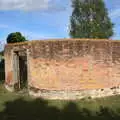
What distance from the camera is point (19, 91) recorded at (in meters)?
17.7

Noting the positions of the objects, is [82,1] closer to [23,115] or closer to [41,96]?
[41,96]

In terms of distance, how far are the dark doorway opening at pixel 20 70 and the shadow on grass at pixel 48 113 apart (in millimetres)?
3082

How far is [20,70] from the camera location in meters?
18.8

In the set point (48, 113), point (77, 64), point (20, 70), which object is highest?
Answer: point (77, 64)

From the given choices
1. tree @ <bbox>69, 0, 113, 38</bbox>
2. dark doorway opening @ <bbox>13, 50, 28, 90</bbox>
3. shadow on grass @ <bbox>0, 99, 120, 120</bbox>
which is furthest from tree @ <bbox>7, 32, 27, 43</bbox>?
shadow on grass @ <bbox>0, 99, 120, 120</bbox>

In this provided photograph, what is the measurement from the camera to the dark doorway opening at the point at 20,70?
1811cm

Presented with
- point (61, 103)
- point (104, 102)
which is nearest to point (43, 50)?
point (61, 103)

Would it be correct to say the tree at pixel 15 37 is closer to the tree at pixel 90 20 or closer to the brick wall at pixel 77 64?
the tree at pixel 90 20

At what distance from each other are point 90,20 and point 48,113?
1009 inches

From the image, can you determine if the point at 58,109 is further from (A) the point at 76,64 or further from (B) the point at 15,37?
(B) the point at 15,37

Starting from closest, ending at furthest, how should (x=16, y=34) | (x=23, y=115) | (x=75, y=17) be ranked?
(x=23, y=115) → (x=16, y=34) → (x=75, y=17)

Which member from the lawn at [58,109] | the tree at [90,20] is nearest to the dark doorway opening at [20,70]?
the lawn at [58,109]

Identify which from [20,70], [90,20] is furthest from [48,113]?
[90,20]

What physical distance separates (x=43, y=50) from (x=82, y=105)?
3.44 metres
